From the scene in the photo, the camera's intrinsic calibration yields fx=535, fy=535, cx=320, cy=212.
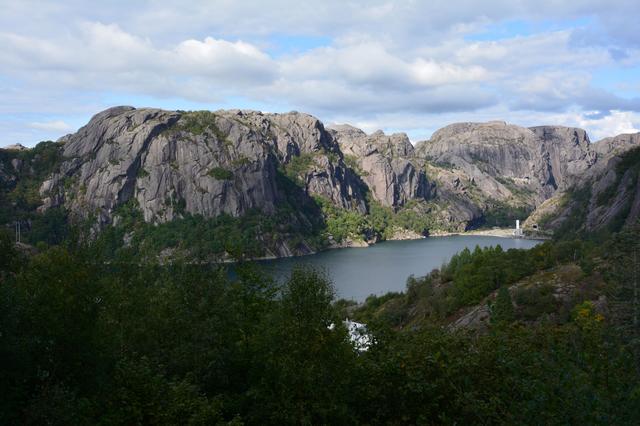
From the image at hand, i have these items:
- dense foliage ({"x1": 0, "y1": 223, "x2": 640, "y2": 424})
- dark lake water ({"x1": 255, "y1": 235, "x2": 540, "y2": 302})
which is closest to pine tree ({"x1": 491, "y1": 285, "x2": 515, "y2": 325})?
dense foliage ({"x1": 0, "y1": 223, "x2": 640, "y2": 424})

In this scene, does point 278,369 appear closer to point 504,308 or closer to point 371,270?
point 504,308

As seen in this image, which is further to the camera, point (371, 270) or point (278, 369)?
point (371, 270)

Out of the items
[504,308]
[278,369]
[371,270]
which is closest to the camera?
[278,369]

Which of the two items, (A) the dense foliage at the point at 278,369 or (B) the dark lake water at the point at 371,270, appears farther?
(B) the dark lake water at the point at 371,270

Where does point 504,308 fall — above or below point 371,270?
above

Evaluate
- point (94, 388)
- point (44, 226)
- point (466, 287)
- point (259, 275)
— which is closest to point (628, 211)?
point (466, 287)

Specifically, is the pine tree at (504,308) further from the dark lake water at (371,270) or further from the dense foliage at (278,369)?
the dark lake water at (371,270)

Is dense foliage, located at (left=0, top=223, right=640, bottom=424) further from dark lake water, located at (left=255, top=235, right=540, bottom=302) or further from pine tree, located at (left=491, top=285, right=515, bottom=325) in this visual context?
dark lake water, located at (left=255, top=235, right=540, bottom=302)

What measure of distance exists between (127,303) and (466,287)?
197ft

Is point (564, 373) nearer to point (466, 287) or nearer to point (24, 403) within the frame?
point (24, 403)

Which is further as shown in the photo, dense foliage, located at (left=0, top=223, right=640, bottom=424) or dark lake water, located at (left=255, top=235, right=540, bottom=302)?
dark lake water, located at (left=255, top=235, right=540, bottom=302)

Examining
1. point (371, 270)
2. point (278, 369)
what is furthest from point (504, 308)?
point (371, 270)

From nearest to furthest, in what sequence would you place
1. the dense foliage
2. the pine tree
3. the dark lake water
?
the dense foliage < the pine tree < the dark lake water

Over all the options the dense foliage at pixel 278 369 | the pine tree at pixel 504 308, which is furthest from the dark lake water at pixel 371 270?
the dense foliage at pixel 278 369
